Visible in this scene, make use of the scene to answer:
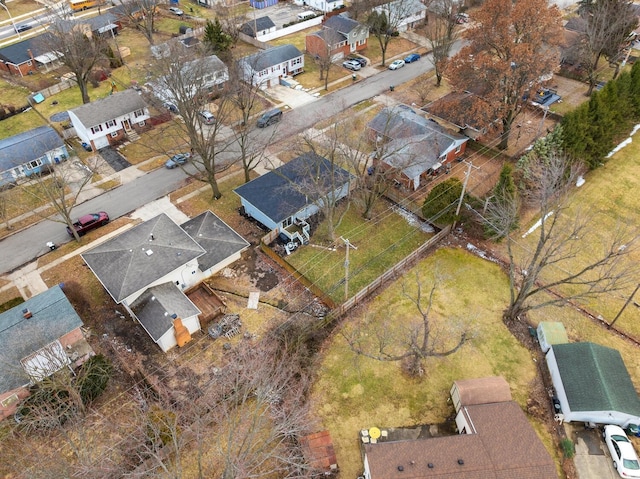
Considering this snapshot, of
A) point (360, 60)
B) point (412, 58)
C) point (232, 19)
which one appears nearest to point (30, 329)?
point (360, 60)

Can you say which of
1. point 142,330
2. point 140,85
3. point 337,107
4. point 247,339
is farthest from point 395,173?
point 140,85

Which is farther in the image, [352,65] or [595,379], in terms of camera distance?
[352,65]

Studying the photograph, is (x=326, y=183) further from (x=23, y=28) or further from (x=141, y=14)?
(x=23, y=28)

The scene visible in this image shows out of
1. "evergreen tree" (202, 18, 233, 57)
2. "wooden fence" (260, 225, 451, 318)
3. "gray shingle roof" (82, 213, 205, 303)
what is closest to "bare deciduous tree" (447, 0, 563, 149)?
"wooden fence" (260, 225, 451, 318)

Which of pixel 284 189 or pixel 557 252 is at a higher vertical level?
pixel 284 189

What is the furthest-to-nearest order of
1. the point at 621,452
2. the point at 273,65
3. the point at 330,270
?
the point at 273,65
the point at 330,270
the point at 621,452
